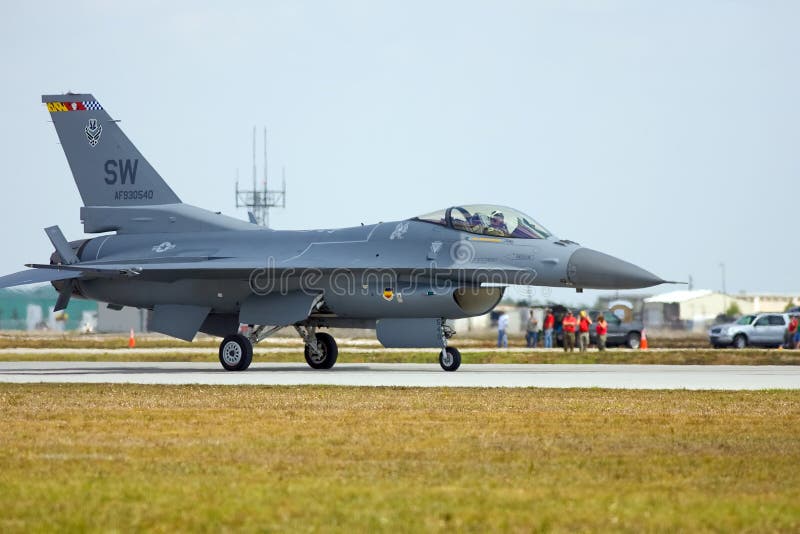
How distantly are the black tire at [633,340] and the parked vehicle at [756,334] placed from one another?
9.25 feet

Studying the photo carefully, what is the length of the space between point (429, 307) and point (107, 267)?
21.8 ft

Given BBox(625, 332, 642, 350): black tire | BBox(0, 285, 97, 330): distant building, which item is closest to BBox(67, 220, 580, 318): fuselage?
BBox(625, 332, 642, 350): black tire

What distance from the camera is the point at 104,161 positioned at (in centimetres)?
2658

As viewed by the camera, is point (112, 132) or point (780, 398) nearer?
point (780, 398)

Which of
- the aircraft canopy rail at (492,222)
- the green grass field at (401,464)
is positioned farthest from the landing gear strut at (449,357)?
the green grass field at (401,464)

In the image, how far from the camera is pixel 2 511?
297 inches

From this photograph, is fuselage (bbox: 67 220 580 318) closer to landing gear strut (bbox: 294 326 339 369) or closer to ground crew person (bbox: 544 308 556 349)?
landing gear strut (bbox: 294 326 339 369)

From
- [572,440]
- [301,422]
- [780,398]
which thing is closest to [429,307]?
[780,398]

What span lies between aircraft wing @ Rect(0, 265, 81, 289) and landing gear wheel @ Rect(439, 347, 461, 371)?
7.43 meters

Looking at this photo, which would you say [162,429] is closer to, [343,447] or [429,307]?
[343,447]

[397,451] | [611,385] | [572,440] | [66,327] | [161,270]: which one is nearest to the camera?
[397,451]

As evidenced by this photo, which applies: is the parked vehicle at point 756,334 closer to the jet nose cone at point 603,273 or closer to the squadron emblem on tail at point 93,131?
the jet nose cone at point 603,273

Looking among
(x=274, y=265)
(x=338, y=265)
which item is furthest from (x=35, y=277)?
(x=338, y=265)

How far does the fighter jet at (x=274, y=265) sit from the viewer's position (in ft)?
73.1
